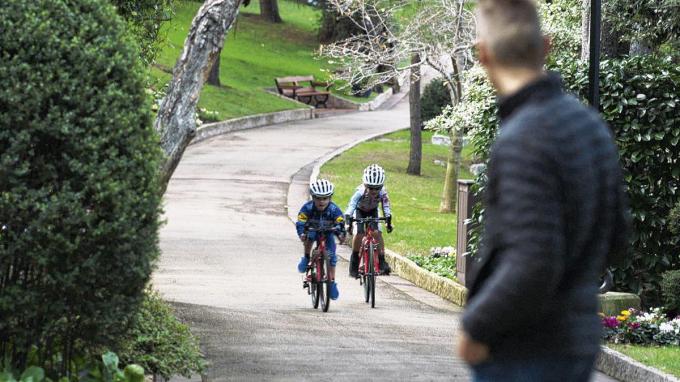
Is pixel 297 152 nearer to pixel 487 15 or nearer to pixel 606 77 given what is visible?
pixel 606 77

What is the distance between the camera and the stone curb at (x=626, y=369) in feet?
28.2

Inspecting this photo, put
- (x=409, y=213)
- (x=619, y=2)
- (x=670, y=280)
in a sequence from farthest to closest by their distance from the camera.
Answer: (x=409, y=213) → (x=619, y=2) → (x=670, y=280)

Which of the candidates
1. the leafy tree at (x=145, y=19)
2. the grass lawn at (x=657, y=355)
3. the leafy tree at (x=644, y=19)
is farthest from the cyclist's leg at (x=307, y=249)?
the leafy tree at (x=644, y=19)

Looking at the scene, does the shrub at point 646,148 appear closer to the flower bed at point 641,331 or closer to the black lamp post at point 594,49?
the black lamp post at point 594,49

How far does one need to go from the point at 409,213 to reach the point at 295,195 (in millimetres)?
2768

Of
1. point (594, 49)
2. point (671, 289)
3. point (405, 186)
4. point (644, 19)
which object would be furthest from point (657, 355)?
point (405, 186)

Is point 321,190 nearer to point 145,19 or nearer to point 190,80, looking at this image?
point 145,19

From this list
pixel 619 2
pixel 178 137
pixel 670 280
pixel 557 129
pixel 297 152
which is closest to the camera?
pixel 557 129

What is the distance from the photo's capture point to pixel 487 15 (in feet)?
11.4

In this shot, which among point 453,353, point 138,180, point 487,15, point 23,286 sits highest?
point 487,15

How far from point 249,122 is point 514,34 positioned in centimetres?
3755

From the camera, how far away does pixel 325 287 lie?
508 inches

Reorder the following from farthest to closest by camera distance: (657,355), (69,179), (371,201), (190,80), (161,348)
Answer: (371,201) → (657,355) → (190,80) → (161,348) → (69,179)

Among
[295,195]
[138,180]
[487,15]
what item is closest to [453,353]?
[138,180]
